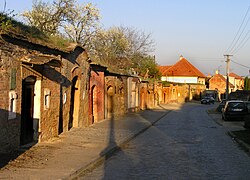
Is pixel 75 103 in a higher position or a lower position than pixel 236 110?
higher

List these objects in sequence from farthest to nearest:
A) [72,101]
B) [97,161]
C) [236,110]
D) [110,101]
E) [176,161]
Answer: [236,110]
[110,101]
[72,101]
[176,161]
[97,161]

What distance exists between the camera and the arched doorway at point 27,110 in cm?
1330

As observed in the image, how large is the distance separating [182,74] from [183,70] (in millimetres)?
1851

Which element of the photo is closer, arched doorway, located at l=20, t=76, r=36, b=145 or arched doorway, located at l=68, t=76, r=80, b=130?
arched doorway, located at l=20, t=76, r=36, b=145

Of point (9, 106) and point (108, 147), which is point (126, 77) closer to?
point (108, 147)

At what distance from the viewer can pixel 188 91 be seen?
89125 mm

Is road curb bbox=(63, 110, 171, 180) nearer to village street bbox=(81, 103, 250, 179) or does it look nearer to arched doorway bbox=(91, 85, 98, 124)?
village street bbox=(81, 103, 250, 179)

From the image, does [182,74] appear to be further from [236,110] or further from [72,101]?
[72,101]

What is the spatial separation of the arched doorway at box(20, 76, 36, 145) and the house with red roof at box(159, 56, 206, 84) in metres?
88.4

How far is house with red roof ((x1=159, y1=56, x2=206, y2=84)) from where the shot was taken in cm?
10349

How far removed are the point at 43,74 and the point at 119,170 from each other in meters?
5.71

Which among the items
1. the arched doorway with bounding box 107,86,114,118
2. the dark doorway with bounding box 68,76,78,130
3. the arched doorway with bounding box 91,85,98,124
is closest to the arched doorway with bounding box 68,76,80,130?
the dark doorway with bounding box 68,76,78,130

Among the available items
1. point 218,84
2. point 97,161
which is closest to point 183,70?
point 218,84

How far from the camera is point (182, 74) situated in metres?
104
